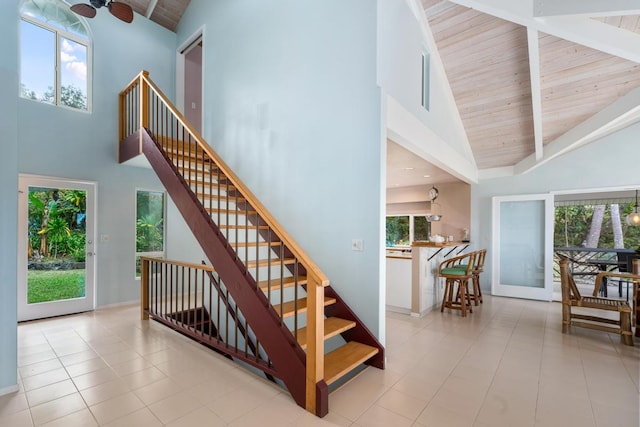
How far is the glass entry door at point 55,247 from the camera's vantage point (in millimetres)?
4473

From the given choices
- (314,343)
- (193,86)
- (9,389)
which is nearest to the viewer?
(314,343)

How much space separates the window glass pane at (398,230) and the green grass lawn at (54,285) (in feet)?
23.6

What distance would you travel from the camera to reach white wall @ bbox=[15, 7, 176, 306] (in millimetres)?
4648

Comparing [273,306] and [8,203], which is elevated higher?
[8,203]

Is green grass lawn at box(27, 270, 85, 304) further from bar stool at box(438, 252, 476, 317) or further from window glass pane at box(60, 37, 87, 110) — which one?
bar stool at box(438, 252, 476, 317)

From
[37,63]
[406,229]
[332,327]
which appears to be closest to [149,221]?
[37,63]

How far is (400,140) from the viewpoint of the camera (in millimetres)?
3447

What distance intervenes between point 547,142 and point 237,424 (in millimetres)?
6374

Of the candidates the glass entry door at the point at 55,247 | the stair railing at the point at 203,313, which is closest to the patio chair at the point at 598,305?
the stair railing at the point at 203,313

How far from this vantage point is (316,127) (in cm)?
349

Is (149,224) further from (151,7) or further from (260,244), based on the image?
(151,7)

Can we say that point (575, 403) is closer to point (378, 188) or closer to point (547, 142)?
point (378, 188)

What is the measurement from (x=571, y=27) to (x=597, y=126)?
7.69ft

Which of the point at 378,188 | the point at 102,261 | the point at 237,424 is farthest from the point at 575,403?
the point at 102,261
